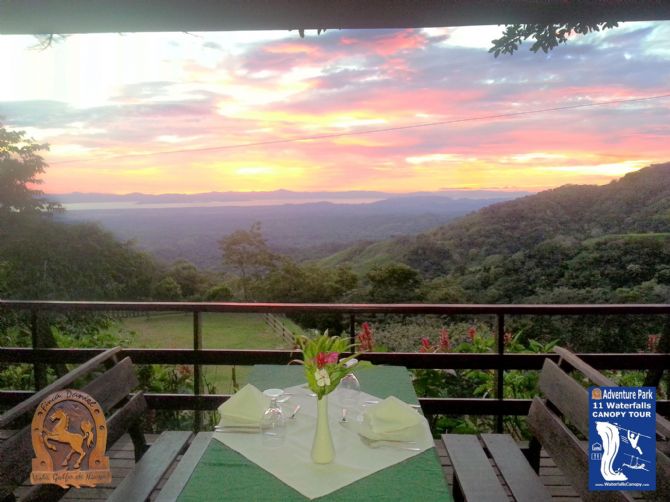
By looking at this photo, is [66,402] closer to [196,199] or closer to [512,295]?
[196,199]

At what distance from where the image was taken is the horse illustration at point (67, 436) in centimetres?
188

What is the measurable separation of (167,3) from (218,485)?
1679 millimetres

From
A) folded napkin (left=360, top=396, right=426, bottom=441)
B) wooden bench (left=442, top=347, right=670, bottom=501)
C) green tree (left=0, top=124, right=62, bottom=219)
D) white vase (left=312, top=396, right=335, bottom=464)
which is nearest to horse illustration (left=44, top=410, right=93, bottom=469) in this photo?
white vase (left=312, top=396, right=335, bottom=464)

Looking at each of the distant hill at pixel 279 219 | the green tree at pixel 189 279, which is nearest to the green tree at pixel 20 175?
the distant hill at pixel 279 219

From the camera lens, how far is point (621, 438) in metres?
1.90

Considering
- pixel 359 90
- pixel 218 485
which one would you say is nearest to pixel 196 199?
pixel 359 90

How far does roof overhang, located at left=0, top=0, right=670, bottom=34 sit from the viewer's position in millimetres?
2008

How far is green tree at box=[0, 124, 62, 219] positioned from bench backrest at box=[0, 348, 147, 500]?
9156 mm

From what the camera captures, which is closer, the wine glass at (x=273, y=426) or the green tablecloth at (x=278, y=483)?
the green tablecloth at (x=278, y=483)

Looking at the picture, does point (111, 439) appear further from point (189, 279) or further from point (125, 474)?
point (189, 279)

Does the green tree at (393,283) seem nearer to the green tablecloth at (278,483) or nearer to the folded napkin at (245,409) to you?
the folded napkin at (245,409)

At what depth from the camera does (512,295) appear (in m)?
10.2

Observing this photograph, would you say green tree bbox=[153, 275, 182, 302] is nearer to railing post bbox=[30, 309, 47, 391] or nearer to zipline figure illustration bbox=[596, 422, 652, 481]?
railing post bbox=[30, 309, 47, 391]

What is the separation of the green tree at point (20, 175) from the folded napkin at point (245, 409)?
988 cm
